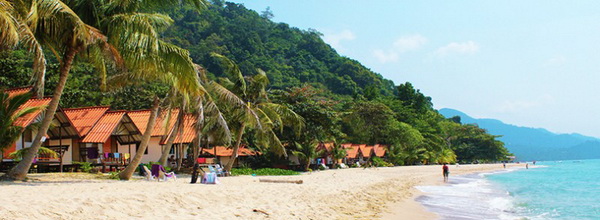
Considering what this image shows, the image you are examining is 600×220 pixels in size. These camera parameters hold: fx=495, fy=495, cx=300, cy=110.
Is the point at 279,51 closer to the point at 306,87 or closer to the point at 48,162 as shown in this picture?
the point at 306,87

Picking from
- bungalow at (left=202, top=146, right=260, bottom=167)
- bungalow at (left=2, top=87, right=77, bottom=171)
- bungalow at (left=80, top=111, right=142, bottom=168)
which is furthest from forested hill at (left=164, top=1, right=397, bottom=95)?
bungalow at (left=2, top=87, right=77, bottom=171)

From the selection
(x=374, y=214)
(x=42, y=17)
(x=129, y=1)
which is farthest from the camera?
(x=129, y=1)

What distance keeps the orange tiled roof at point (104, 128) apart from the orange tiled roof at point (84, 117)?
1.21ft

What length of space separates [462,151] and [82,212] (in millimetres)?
82584

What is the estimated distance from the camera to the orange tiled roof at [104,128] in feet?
70.4

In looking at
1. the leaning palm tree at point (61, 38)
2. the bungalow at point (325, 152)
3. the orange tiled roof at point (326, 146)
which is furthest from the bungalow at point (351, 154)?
the leaning palm tree at point (61, 38)

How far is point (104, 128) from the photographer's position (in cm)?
2216

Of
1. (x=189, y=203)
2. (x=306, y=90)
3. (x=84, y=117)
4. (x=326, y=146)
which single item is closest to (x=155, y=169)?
(x=189, y=203)

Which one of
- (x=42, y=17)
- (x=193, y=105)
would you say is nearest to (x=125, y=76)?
(x=193, y=105)

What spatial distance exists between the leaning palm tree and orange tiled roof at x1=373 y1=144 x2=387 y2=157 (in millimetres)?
42133

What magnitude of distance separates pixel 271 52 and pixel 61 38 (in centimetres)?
9059

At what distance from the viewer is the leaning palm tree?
1109 centimetres

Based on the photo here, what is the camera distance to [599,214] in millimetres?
16328

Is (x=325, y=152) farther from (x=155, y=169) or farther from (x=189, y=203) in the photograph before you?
(x=189, y=203)
